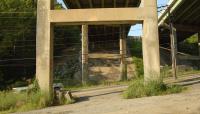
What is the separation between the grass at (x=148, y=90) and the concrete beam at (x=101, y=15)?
3.49 m

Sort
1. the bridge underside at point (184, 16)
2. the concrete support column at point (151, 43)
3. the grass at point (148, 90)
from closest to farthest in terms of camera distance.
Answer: the grass at point (148, 90) < the concrete support column at point (151, 43) < the bridge underside at point (184, 16)

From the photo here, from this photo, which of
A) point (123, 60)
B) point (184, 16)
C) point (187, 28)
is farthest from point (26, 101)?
point (187, 28)

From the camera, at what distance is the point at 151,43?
62.8ft

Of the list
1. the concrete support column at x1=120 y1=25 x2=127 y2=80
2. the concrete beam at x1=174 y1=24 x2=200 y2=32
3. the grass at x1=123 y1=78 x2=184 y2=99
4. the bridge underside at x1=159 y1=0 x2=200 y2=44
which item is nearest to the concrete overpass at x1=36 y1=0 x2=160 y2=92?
the grass at x1=123 y1=78 x2=184 y2=99

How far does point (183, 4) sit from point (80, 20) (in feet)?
58.6

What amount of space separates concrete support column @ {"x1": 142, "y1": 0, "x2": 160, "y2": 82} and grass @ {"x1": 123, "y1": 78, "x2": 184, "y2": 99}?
1131 millimetres

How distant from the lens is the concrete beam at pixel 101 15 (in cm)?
1928

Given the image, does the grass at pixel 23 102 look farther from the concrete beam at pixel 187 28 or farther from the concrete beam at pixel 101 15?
the concrete beam at pixel 187 28

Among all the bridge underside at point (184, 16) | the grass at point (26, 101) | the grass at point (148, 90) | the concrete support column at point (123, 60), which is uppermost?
the bridge underside at point (184, 16)

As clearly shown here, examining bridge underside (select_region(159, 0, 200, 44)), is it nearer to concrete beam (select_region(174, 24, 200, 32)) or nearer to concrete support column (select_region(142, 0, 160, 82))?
concrete beam (select_region(174, 24, 200, 32))

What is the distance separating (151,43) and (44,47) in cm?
543

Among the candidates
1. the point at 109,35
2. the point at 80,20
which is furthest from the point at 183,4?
the point at 80,20

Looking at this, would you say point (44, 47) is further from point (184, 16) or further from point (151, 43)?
point (184, 16)

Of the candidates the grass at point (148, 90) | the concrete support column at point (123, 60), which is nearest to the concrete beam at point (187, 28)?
the concrete support column at point (123, 60)
